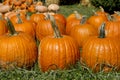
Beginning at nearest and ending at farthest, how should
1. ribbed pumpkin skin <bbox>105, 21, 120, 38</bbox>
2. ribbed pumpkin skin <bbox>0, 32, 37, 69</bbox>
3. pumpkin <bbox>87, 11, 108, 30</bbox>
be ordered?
ribbed pumpkin skin <bbox>0, 32, 37, 69</bbox>
ribbed pumpkin skin <bbox>105, 21, 120, 38</bbox>
pumpkin <bbox>87, 11, 108, 30</bbox>

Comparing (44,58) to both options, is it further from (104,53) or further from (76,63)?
(104,53)

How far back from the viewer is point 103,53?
404 centimetres

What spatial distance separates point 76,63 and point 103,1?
26.6 feet

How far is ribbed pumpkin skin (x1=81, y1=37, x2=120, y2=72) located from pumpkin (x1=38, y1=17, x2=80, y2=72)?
0.22 m

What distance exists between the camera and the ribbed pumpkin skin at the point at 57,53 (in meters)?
4.11

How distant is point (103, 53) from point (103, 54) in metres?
0.01

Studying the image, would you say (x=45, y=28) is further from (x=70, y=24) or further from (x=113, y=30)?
(x=113, y=30)

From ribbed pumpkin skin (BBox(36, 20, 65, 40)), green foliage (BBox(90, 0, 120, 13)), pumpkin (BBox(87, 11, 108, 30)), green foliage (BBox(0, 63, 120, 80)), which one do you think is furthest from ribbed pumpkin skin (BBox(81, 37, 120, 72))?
green foliage (BBox(90, 0, 120, 13))

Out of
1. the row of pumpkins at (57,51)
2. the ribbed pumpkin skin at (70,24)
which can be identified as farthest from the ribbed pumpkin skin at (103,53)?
the ribbed pumpkin skin at (70,24)

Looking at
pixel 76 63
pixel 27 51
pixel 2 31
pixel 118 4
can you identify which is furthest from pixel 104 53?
pixel 118 4

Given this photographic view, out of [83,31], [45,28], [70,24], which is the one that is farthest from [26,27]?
[83,31]

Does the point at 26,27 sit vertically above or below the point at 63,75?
above

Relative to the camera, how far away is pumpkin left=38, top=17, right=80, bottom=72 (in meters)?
4.11

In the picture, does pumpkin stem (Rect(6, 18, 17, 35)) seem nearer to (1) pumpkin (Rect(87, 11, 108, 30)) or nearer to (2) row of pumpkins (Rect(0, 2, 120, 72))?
(2) row of pumpkins (Rect(0, 2, 120, 72))
